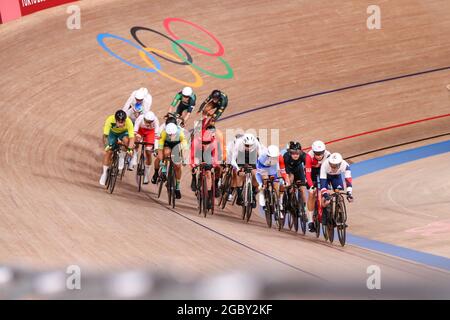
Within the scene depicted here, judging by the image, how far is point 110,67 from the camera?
14117mm

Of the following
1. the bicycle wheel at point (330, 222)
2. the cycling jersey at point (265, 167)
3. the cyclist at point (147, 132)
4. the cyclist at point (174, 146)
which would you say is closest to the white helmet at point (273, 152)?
the cycling jersey at point (265, 167)

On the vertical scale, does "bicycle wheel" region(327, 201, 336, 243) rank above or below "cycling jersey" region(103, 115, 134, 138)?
below

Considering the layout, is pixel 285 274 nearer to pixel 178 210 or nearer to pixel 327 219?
A: pixel 327 219

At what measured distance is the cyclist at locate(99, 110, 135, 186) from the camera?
32.7ft

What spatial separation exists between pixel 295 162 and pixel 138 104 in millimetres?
2398

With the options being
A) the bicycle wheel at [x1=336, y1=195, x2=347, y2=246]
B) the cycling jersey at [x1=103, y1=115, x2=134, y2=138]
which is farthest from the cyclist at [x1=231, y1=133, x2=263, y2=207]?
the cycling jersey at [x1=103, y1=115, x2=134, y2=138]

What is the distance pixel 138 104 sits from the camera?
1100 centimetres

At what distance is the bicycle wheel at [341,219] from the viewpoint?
29.3 ft

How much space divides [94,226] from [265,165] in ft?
6.96

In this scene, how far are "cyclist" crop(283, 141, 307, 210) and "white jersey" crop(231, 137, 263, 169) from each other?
299 mm

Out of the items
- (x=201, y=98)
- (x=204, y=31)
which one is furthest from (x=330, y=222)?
(x=204, y=31)

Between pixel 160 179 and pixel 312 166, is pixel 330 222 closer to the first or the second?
pixel 312 166

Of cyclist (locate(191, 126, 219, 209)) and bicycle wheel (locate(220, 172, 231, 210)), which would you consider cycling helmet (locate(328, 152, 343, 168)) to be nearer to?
cyclist (locate(191, 126, 219, 209))

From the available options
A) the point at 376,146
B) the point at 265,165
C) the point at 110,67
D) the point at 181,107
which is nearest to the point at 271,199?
the point at 265,165
